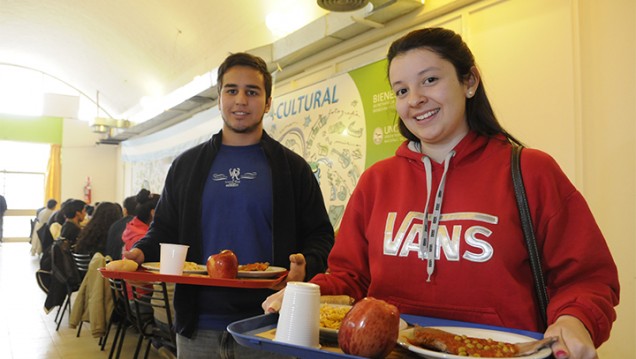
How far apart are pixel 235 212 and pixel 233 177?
0.15 meters

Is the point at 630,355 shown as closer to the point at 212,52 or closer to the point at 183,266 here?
the point at 183,266

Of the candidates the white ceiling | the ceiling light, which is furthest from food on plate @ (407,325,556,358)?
the white ceiling

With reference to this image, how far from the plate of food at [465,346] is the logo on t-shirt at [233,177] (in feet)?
3.81

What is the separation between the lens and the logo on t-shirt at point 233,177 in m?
1.98

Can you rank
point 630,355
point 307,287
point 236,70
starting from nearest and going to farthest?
1. point 307,287
2. point 236,70
3. point 630,355

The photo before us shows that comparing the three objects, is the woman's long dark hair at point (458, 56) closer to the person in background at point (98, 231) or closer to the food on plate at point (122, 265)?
the food on plate at point (122, 265)

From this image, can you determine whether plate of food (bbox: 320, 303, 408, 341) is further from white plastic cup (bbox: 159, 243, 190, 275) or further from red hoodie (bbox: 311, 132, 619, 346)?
white plastic cup (bbox: 159, 243, 190, 275)

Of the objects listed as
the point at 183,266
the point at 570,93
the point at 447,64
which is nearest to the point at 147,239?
the point at 183,266

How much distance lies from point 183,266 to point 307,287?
0.91 m

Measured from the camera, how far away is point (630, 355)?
2.56m

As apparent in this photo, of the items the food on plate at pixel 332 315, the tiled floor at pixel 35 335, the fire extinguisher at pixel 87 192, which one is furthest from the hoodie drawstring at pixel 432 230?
the fire extinguisher at pixel 87 192

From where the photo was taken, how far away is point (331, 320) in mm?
1095

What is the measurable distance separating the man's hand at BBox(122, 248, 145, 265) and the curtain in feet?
49.3

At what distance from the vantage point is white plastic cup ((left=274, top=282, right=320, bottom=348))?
92cm
